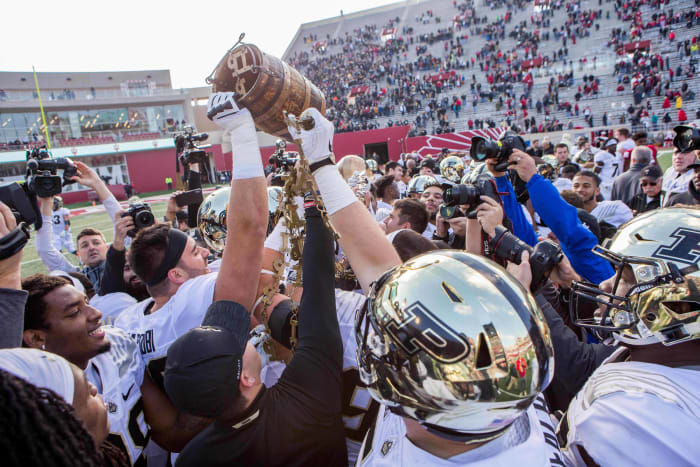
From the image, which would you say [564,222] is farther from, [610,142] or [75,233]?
[75,233]

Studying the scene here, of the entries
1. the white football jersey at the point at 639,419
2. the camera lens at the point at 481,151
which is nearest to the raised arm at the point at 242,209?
the white football jersey at the point at 639,419

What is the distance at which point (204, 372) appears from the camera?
4.05 feet

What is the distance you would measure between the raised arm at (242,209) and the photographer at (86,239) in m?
2.11

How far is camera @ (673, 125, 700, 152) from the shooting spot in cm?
320

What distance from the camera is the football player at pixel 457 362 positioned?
99cm

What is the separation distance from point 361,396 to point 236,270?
2.63ft

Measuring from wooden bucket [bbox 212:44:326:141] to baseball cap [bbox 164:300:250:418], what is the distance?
0.99m

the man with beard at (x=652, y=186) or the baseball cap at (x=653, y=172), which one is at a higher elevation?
the baseball cap at (x=653, y=172)

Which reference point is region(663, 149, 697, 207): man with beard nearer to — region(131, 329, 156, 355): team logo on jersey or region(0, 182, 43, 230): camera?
region(131, 329, 156, 355): team logo on jersey

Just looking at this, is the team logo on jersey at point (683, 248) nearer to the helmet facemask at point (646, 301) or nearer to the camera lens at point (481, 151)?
the helmet facemask at point (646, 301)

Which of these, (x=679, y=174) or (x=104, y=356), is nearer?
(x=104, y=356)

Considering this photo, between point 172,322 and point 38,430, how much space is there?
129 centimetres

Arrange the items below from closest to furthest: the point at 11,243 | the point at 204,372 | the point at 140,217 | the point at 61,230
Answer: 1. the point at 204,372
2. the point at 11,243
3. the point at 140,217
4. the point at 61,230

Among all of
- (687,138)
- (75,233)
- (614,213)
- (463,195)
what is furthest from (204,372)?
(75,233)
